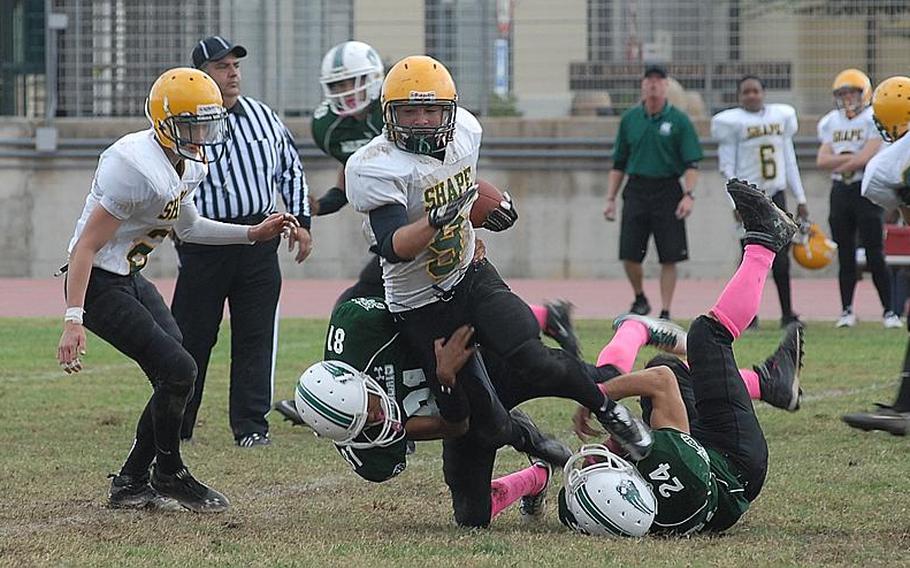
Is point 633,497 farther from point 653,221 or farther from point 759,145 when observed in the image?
point 759,145

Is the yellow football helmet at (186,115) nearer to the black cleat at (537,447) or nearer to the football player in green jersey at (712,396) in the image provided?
the black cleat at (537,447)

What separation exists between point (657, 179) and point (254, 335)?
17.1 feet

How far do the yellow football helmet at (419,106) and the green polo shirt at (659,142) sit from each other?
6818 mm

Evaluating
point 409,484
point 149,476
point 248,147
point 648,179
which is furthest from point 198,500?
point 648,179

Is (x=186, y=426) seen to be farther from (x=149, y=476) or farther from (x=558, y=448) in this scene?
(x=558, y=448)

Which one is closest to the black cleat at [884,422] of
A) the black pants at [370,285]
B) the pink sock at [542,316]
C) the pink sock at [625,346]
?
the pink sock at [625,346]

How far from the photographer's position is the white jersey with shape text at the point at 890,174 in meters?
6.53

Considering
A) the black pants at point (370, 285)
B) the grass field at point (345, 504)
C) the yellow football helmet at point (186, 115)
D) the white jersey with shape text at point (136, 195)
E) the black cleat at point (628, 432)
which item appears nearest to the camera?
the grass field at point (345, 504)

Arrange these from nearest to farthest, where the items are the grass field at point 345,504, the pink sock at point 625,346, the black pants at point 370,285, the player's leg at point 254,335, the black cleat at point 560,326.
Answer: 1. the grass field at point 345,504
2. the pink sock at point 625,346
3. the black cleat at point 560,326
4. the black pants at point 370,285
5. the player's leg at point 254,335

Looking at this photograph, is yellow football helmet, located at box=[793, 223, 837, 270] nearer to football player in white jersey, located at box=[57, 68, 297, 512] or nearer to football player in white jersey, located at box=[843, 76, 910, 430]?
football player in white jersey, located at box=[843, 76, 910, 430]

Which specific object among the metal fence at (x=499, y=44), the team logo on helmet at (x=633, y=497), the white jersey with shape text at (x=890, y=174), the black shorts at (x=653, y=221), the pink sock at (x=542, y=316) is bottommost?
the team logo on helmet at (x=633, y=497)

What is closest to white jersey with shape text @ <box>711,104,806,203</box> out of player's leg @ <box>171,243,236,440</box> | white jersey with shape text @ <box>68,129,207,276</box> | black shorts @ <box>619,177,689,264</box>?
black shorts @ <box>619,177,689,264</box>

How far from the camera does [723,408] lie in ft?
18.0

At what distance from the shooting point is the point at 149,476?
19.5 ft
